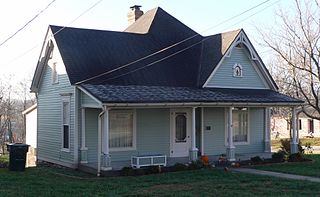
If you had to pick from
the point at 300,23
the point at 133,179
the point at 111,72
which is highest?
the point at 300,23

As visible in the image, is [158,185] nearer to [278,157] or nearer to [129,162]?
[129,162]

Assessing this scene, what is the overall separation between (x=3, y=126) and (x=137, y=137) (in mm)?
37516

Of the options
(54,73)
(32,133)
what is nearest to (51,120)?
(54,73)

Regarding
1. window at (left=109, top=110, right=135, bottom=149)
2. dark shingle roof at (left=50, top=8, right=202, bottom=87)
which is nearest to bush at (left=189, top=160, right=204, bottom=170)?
window at (left=109, top=110, right=135, bottom=149)

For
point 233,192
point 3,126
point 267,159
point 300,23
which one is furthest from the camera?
point 3,126

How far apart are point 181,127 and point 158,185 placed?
7.48m

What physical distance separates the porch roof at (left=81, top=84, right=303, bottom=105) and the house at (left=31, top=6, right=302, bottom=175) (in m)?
0.05

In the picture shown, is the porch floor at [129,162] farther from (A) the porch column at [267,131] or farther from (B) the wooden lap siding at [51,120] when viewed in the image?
(B) the wooden lap siding at [51,120]

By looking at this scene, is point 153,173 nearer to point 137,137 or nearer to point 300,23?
point 137,137

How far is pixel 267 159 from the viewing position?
64.1 ft

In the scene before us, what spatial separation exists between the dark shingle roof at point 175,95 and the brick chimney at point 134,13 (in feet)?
27.0

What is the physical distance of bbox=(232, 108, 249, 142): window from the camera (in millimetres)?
22141

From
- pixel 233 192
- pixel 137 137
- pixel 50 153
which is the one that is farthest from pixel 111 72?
pixel 233 192

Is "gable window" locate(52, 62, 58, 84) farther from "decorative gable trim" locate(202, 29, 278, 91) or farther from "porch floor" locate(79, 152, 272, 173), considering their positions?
"decorative gable trim" locate(202, 29, 278, 91)
